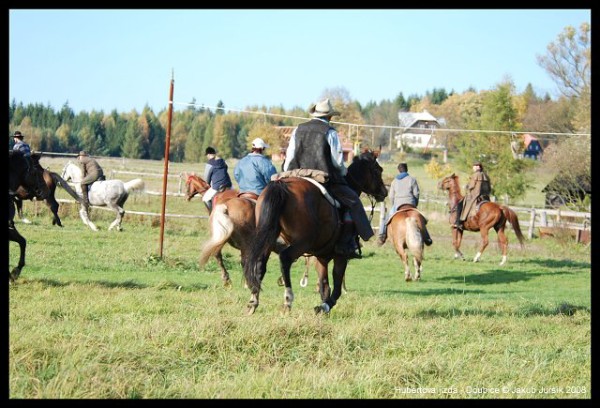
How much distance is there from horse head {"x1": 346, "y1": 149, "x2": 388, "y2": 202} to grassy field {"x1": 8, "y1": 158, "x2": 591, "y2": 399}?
1539mm

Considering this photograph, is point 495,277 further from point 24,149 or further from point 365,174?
point 24,149

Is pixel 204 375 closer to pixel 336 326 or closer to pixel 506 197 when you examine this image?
pixel 336 326

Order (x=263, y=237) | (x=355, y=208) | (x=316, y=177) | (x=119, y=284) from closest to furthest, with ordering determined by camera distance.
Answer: (x=263, y=237) < (x=316, y=177) < (x=355, y=208) < (x=119, y=284)

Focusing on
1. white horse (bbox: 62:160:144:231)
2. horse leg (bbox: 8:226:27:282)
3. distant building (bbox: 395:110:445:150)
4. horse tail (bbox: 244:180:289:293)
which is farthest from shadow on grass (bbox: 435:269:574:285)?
distant building (bbox: 395:110:445:150)

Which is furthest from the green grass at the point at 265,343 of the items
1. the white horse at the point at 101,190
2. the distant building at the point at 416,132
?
the distant building at the point at 416,132

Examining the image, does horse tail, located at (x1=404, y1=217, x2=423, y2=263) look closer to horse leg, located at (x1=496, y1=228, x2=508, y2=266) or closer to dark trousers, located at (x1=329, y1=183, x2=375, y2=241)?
horse leg, located at (x1=496, y1=228, x2=508, y2=266)

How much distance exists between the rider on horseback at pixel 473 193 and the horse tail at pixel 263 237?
47.0ft

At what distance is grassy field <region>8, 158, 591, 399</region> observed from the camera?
5.35 metres

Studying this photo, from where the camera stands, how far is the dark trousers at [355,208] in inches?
361

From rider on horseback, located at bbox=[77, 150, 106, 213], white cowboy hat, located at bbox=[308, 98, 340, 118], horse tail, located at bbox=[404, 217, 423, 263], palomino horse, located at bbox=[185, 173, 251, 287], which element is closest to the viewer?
palomino horse, located at bbox=[185, 173, 251, 287]

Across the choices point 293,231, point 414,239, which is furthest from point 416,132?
point 293,231

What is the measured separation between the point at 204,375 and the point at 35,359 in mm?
1221

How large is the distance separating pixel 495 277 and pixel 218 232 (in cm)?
1040

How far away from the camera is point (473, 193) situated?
21766 millimetres
